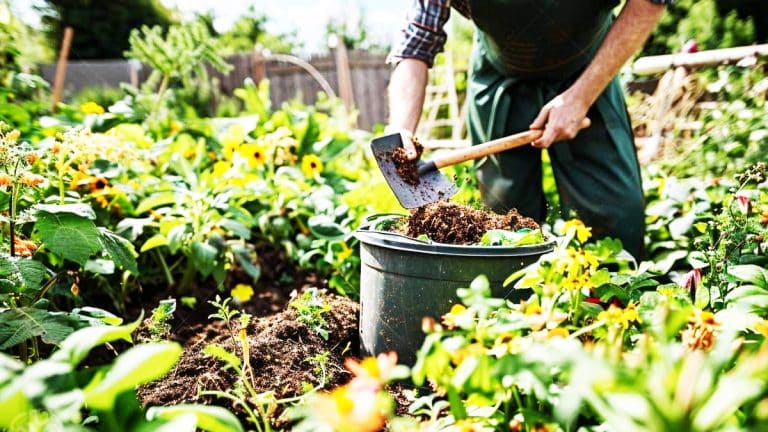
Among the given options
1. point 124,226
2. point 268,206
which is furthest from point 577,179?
point 124,226

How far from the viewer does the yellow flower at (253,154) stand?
8.77 feet

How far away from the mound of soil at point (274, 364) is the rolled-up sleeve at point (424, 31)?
101 cm

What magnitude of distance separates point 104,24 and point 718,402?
54.8 ft

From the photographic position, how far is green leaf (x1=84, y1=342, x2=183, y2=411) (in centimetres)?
76

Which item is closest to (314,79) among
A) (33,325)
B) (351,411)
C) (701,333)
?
(33,325)

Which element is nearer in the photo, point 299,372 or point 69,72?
point 299,372

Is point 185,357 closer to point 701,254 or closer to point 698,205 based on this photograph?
point 701,254

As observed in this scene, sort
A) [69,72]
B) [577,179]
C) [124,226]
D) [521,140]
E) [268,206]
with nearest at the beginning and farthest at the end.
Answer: [521,140] < [124,226] < [577,179] < [268,206] < [69,72]

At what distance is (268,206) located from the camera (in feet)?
8.66

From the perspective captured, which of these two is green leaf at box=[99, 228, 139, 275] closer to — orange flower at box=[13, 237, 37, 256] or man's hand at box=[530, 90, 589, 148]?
orange flower at box=[13, 237, 37, 256]

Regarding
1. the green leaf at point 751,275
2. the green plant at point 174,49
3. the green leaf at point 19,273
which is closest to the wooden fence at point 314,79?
the green plant at point 174,49

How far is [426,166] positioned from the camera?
1.95 meters

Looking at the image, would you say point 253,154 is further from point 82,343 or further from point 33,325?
point 82,343

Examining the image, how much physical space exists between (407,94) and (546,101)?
21.5 inches
